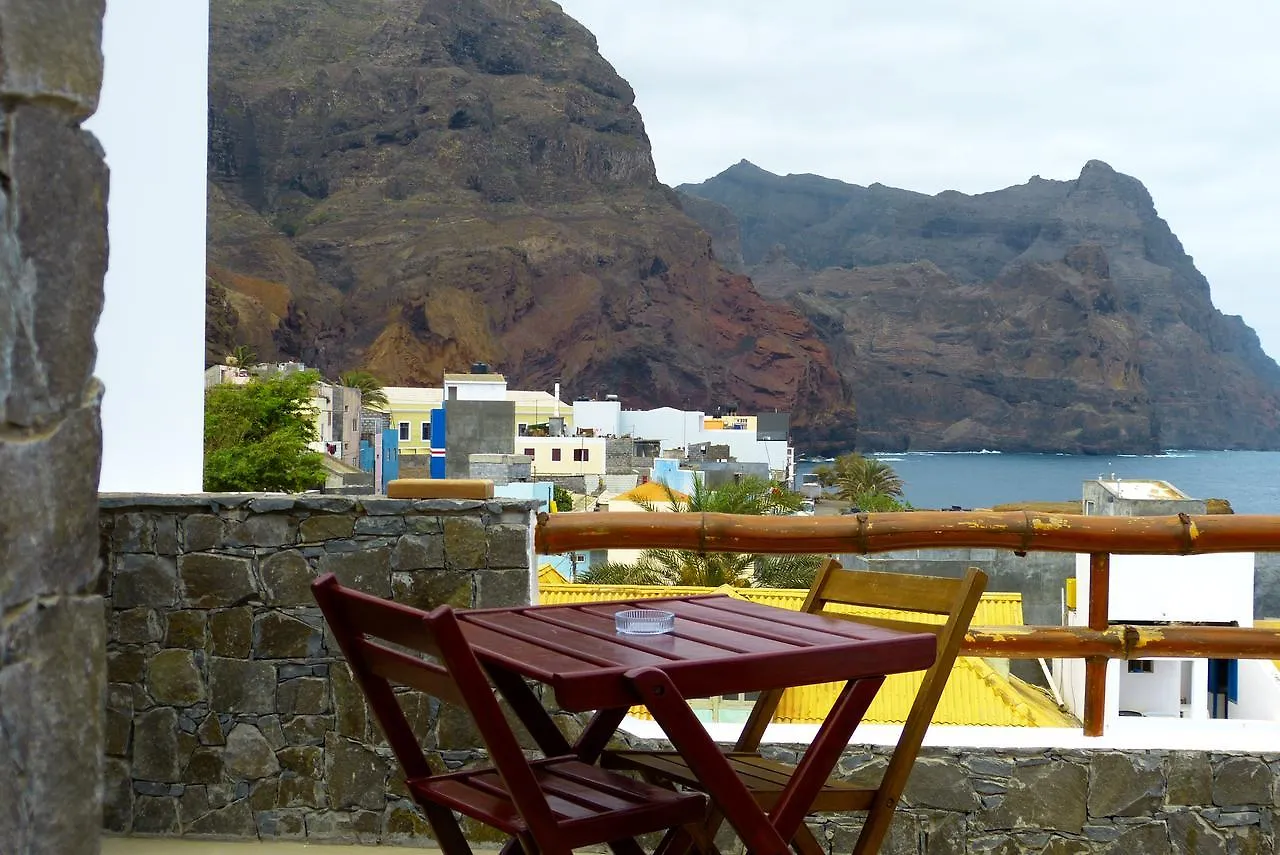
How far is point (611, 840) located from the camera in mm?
1802

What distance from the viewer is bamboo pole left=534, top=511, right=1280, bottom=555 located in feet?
10.2

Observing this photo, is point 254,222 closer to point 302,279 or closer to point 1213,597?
point 302,279

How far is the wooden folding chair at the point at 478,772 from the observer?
1.57 metres

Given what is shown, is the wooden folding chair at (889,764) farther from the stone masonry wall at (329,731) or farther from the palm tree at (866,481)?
the palm tree at (866,481)

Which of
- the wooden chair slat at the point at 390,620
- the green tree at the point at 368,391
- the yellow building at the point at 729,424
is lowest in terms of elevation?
the wooden chair slat at the point at 390,620

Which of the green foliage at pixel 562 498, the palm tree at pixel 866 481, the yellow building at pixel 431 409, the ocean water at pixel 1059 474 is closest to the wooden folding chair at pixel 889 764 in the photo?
the green foliage at pixel 562 498

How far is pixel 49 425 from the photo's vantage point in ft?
6.69

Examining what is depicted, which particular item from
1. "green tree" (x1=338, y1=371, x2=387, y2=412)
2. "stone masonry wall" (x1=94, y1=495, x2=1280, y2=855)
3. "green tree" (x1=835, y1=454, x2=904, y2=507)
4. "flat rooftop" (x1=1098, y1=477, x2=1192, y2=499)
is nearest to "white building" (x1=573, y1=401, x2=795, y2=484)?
"green tree" (x1=338, y1=371, x2=387, y2=412)

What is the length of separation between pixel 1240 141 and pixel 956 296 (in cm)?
3509

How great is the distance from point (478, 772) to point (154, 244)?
260 cm

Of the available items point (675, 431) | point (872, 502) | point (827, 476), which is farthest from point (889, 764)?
point (675, 431)

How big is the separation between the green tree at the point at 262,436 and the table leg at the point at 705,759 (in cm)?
2814

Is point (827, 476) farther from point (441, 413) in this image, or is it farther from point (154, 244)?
point (154, 244)

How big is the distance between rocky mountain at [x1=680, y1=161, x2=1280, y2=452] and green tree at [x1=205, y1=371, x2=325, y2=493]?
100 meters
